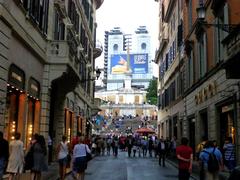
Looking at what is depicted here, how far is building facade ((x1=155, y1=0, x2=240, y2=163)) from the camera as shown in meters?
17.9

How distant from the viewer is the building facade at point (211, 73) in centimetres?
1794

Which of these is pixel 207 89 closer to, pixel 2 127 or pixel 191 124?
pixel 191 124

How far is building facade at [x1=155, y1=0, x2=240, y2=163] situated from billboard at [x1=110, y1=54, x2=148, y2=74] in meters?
142

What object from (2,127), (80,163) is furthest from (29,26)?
(80,163)

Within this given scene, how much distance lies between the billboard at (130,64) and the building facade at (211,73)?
14153cm

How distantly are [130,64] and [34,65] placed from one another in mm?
163006

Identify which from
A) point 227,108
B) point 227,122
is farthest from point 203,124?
point 227,108

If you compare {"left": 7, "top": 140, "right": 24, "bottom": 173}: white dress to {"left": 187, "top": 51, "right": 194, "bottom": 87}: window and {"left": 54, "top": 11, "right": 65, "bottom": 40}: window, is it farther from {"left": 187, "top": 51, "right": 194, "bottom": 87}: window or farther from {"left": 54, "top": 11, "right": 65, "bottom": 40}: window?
{"left": 187, "top": 51, "right": 194, "bottom": 87}: window

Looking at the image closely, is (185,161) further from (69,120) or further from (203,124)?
(69,120)

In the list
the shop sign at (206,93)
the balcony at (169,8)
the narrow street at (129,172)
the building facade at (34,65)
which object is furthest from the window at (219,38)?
the balcony at (169,8)

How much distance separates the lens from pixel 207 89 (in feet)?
84.4

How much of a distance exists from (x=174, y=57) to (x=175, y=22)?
3.30m

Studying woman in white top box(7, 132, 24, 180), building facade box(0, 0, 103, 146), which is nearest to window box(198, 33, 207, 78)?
building facade box(0, 0, 103, 146)

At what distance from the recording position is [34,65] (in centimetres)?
1972
